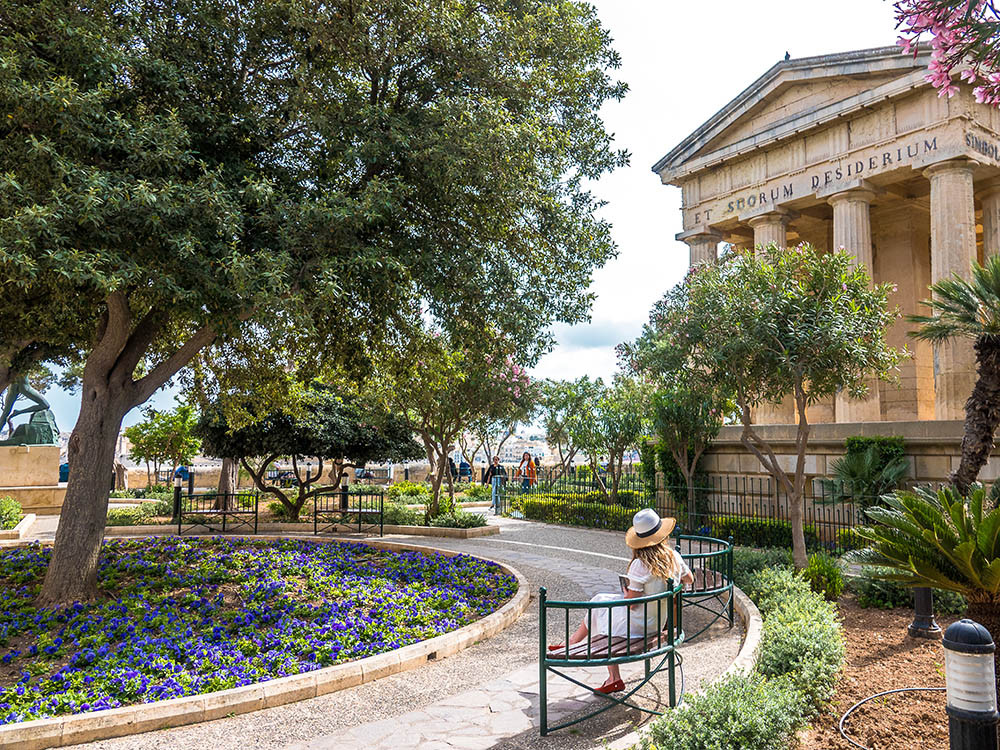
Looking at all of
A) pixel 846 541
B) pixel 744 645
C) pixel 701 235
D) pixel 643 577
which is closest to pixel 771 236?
pixel 701 235

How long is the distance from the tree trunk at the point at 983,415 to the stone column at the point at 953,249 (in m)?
7.43

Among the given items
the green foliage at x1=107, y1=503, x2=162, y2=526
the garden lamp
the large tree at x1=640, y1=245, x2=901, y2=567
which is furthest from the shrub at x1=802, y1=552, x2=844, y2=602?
the green foliage at x1=107, y1=503, x2=162, y2=526

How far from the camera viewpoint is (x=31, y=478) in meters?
20.5

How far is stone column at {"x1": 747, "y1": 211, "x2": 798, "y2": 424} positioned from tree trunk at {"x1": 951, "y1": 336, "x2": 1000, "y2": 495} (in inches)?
401

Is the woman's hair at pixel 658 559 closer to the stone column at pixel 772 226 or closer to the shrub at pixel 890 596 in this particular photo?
the shrub at pixel 890 596

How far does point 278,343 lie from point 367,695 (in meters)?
6.29

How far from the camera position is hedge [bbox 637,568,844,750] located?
3768mm

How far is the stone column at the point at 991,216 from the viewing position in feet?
63.1

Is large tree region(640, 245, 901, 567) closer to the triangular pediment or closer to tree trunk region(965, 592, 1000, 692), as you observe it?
tree trunk region(965, 592, 1000, 692)

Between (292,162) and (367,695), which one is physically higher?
(292,162)

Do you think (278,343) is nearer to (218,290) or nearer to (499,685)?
(218,290)

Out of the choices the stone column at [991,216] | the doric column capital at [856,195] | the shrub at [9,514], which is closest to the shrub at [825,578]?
the doric column capital at [856,195]

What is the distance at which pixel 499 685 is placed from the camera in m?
5.95

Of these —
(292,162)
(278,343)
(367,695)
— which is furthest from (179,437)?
(367,695)
